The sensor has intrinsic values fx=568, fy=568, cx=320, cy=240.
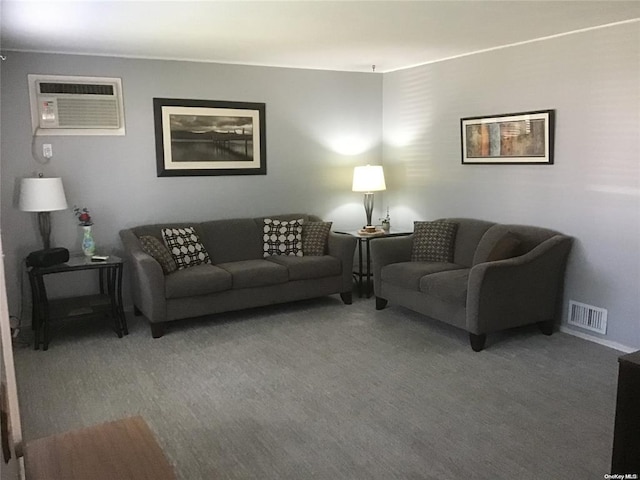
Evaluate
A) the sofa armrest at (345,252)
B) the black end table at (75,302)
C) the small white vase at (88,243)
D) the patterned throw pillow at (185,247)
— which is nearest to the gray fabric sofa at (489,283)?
the sofa armrest at (345,252)

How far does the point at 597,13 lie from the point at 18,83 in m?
4.23

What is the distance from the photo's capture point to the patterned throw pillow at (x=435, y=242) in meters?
4.95

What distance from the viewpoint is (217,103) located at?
17.3 ft

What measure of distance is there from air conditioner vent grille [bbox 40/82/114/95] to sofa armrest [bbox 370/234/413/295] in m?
2.63

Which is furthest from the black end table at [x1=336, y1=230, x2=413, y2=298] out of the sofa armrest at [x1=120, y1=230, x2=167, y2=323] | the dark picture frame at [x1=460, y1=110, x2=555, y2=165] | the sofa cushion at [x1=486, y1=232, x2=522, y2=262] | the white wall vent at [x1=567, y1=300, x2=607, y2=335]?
the sofa armrest at [x1=120, y1=230, x2=167, y2=323]

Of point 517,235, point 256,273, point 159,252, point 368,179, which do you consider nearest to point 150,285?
point 159,252

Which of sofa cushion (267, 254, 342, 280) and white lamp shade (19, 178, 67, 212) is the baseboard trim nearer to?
sofa cushion (267, 254, 342, 280)

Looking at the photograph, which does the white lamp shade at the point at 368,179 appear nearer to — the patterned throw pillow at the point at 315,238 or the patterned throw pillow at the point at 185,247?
the patterned throw pillow at the point at 315,238

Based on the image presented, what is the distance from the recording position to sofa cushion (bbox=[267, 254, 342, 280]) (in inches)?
194

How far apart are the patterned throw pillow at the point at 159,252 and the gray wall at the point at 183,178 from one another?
56 centimetres

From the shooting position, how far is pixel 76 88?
4.69 meters

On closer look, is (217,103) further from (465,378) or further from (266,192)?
(465,378)

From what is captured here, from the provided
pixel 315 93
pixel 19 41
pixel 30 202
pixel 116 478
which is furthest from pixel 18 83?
pixel 116 478

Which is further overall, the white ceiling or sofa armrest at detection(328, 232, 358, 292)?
sofa armrest at detection(328, 232, 358, 292)
